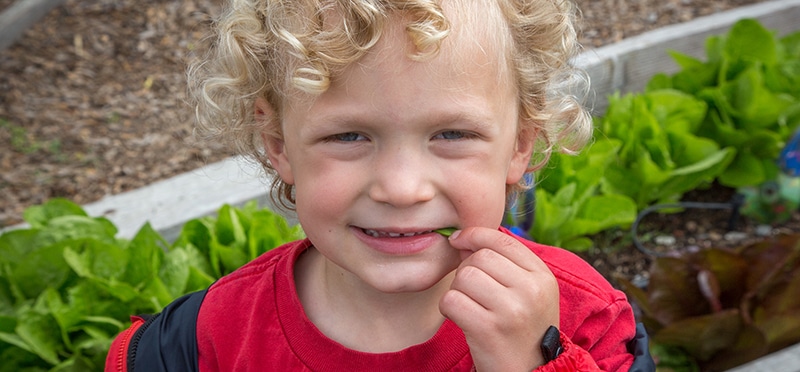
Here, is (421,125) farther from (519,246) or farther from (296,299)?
(296,299)

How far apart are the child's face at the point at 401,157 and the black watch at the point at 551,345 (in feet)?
0.70

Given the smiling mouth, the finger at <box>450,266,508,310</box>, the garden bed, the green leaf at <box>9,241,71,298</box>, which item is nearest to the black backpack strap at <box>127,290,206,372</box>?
the smiling mouth

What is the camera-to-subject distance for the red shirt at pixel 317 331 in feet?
5.34

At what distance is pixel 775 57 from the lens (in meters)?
3.86

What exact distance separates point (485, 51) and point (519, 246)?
0.36m

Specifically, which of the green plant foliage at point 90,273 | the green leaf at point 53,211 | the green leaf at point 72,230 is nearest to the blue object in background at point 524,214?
the green plant foliage at point 90,273

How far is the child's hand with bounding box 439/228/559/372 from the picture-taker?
1446 mm

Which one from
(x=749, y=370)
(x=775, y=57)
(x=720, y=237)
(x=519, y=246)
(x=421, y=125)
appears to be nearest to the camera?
Answer: (x=421, y=125)

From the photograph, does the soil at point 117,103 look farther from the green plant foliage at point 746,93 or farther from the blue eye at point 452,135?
the blue eye at point 452,135

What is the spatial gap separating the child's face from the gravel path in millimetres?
2338

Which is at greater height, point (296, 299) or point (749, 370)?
point (296, 299)

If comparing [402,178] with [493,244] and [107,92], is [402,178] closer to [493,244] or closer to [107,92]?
[493,244]

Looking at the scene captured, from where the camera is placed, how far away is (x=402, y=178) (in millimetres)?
1389

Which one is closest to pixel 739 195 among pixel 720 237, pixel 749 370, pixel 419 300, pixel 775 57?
pixel 720 237
